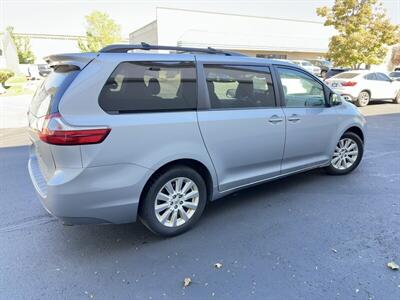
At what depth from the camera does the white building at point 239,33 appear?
3089cm

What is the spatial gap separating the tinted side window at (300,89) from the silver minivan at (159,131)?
0.07 ft

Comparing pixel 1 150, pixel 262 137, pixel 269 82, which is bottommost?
pixel 1 150

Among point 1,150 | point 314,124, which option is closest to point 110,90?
point 314,124

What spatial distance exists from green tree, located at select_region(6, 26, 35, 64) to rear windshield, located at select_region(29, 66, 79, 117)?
62.6 meters

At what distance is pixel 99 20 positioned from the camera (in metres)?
35.6

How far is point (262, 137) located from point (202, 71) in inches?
39.6

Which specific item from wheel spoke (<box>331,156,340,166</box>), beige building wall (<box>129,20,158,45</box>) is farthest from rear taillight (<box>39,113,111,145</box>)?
beige building wall (<box>129,20,158,45</box>)

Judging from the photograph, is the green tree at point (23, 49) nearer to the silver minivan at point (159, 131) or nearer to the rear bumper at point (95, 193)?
A: the silver minivan at point (159, 131)

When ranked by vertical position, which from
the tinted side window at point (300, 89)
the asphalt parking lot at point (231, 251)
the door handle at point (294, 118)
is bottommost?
the asphalt parking lot at point (231, 251)

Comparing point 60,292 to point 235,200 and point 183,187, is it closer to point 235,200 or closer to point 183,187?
point 183,187

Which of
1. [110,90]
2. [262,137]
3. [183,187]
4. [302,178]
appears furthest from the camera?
[302,178]

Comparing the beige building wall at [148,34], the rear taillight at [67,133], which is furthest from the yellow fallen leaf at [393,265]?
the beige building wall at [148,34]

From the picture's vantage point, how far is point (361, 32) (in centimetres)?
1822

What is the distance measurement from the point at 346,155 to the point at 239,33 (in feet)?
105
